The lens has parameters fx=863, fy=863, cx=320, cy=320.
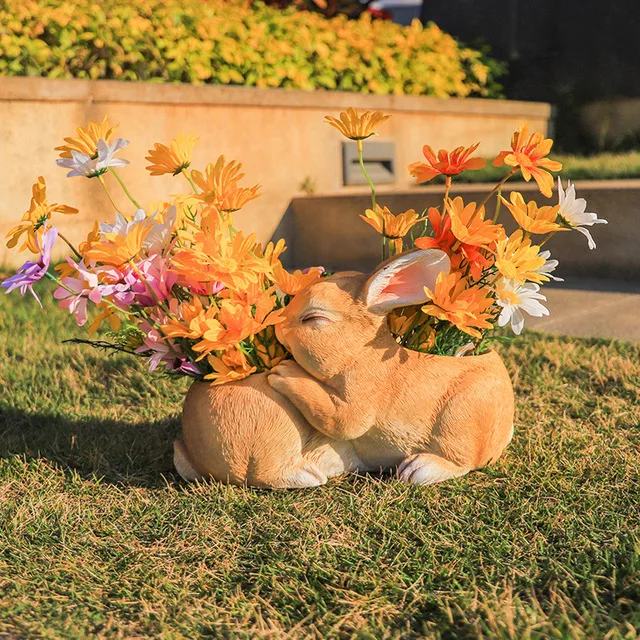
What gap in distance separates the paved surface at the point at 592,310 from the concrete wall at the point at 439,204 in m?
0.14

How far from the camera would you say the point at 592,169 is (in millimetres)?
5973

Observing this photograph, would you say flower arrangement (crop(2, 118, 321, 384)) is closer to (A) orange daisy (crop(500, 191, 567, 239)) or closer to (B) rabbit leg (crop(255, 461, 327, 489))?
(B) rabbit leg (crop(255, 461, 327, 489))

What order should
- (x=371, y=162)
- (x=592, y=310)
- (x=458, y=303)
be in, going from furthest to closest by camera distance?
(x=371, y=162) < (x=592, y=310) < (x=458, y=303)

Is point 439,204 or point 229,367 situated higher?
point 229,367

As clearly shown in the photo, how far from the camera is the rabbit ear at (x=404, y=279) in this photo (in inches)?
84.6

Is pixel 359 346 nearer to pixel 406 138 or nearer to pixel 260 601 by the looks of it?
pixel 260 601

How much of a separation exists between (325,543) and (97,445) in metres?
1.01

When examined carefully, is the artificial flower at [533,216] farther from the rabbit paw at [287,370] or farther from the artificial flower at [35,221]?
the artificial flower at [35,221]

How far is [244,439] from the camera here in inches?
87.4

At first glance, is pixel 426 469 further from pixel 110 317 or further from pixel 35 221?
pixel 35 221

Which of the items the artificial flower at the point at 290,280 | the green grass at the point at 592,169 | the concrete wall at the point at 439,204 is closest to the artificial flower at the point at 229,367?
the artificial flower at the point at 290,280

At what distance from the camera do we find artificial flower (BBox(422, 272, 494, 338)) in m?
2.11

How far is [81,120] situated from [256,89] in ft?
4.17

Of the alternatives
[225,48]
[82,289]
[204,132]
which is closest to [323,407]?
[82,289]
